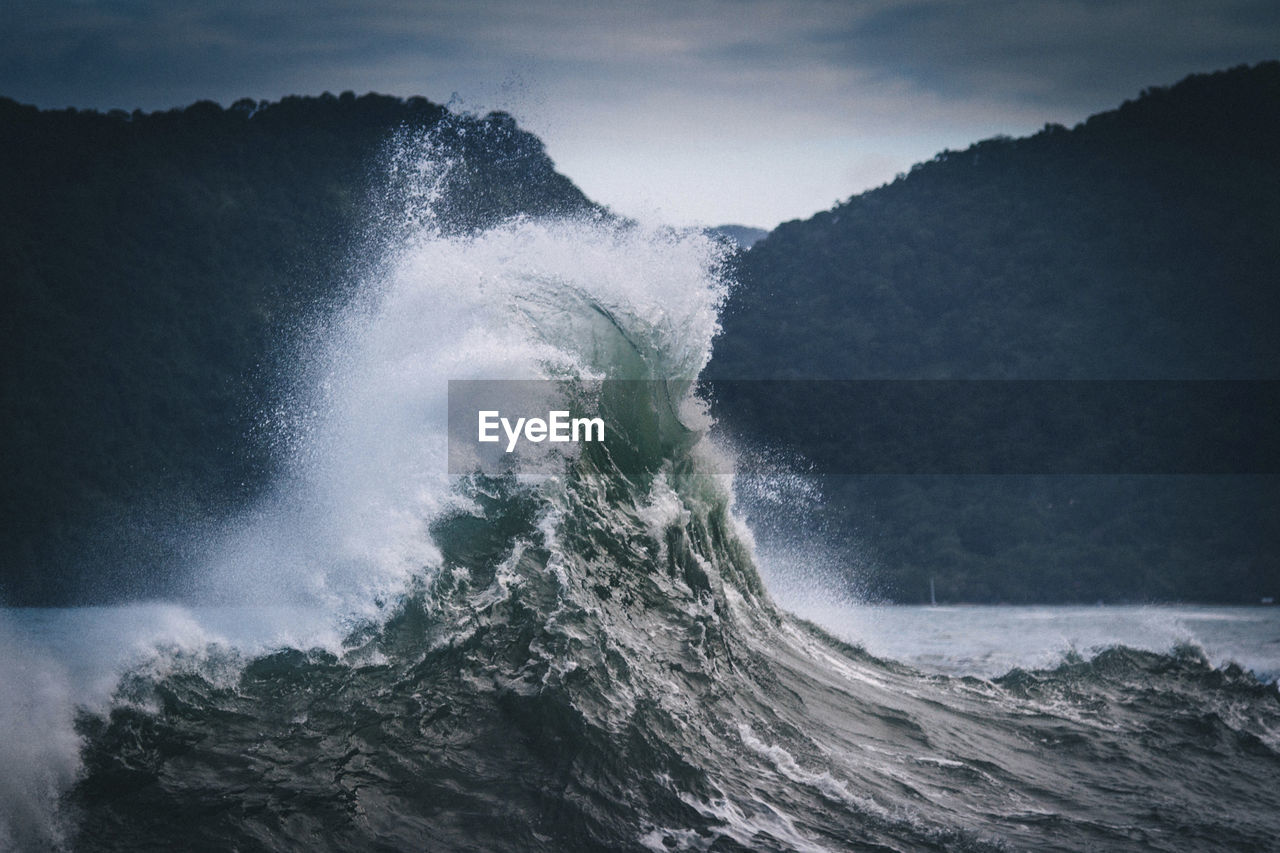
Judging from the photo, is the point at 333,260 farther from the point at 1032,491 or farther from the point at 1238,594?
the point at 1238,594

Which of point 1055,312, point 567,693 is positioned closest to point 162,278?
point 1055,312

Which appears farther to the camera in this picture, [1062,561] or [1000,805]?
[1062,561]

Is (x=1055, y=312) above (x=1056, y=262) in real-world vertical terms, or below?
below

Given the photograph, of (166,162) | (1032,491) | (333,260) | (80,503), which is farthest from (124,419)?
(1032,491)

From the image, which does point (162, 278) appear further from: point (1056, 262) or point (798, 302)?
point (1056, 262)

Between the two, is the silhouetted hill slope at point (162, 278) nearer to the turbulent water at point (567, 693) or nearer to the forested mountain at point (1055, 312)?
the forested mountain at point (1055, 312)

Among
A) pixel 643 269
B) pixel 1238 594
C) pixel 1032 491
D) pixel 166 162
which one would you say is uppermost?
pixel 166 162

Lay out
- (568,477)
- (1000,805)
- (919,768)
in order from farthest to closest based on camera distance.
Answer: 1. (568,477)
2. (919,768)
3. (1000,805)

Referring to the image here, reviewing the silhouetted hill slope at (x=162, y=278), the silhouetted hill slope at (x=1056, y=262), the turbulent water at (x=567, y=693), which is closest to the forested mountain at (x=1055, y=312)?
the silhouetted hill slope at (x=1056, y=262)
